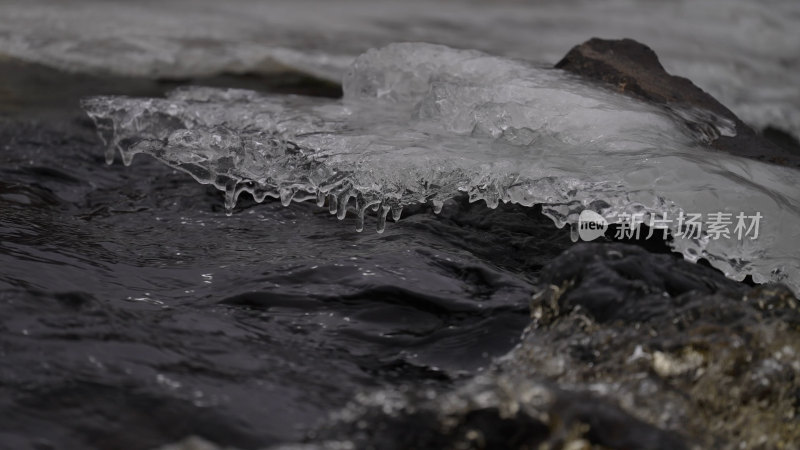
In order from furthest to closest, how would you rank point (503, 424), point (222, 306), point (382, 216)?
point (382, 216) → point (222, 306) → point (503, 424)

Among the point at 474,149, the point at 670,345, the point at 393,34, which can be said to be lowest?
the point at 670,345

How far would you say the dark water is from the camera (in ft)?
6.57

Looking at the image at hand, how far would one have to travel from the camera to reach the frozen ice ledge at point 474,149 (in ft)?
9.51

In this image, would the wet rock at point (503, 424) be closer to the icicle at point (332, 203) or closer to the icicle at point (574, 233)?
the icicle at point (574, 233)

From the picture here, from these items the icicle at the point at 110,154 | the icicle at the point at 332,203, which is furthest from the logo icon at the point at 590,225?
the icicle at the point at 110,154

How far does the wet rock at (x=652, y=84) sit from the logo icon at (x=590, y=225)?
772 millimetres

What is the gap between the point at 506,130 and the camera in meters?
3.41

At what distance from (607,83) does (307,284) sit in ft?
5.73

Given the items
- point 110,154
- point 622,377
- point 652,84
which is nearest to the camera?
point 622,377

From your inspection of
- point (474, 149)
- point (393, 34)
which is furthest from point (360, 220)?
point (393, 34)

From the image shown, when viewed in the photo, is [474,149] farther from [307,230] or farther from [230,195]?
[230,195]

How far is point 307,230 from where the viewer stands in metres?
3.29

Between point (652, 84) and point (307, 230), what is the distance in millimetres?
1598

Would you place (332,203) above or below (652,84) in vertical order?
below
